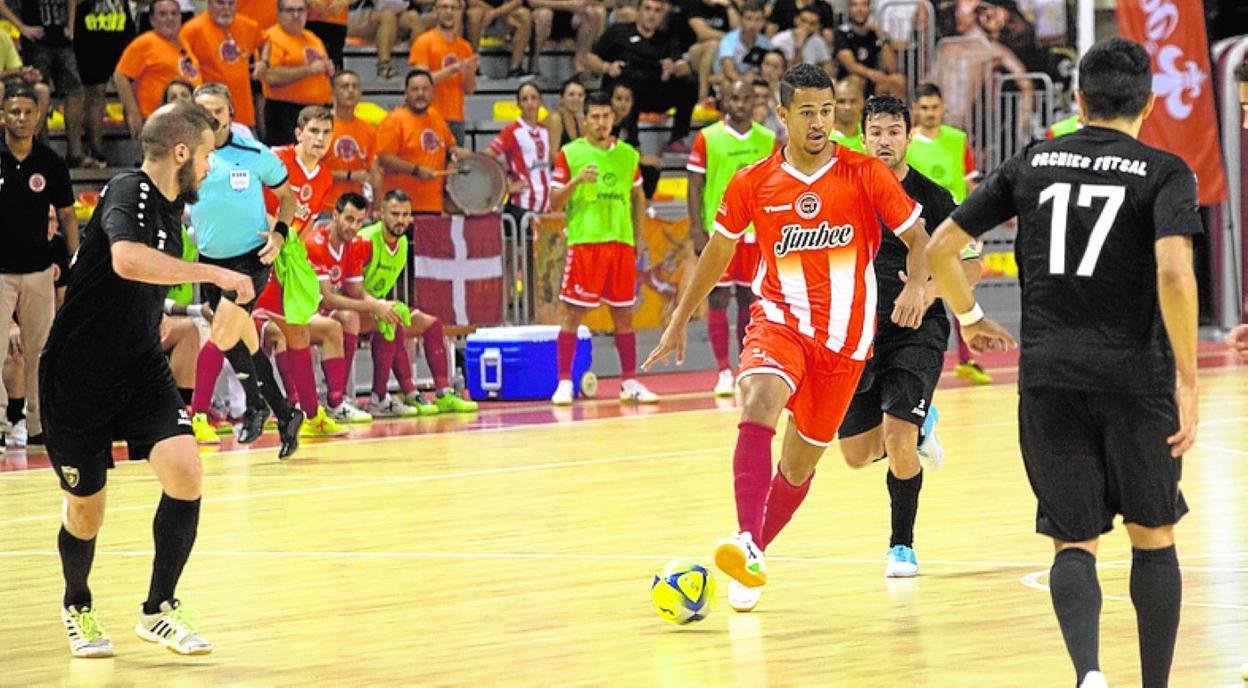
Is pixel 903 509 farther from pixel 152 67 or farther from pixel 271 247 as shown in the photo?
pixel 152 67

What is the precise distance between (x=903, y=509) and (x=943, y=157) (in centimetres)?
914

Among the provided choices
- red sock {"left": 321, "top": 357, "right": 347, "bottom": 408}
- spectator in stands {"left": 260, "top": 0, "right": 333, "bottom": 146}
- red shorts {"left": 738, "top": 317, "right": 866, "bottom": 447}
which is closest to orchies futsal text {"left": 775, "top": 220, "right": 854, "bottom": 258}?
red shorts {"left": 738, "top": 317, "right": 866, "bottom": 447}

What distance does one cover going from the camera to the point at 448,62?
64.4 ft

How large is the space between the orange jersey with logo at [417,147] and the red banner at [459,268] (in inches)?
15.1

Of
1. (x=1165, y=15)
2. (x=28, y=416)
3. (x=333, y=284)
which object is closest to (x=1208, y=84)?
(x=1165, y=15)

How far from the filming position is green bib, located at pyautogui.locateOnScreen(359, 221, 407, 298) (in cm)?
1681

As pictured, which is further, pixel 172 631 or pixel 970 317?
pixel 172 631

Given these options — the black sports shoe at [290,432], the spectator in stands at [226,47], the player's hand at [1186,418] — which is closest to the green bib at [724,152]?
the spectator in stands at [226,47]

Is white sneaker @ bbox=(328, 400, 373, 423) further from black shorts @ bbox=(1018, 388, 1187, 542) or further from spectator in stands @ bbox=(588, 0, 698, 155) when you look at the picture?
black shorts @ bbox=(1018, 388, 1187, 542)

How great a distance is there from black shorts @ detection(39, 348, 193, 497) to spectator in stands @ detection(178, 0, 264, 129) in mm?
10712

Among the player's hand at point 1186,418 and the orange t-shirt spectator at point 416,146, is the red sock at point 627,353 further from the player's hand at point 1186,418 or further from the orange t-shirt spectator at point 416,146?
A: the player's hand at point 1186,418

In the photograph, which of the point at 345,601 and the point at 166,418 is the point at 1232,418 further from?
the point at 166,418

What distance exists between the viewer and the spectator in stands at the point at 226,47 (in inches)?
706

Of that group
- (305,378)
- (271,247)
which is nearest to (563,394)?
(305,378)
